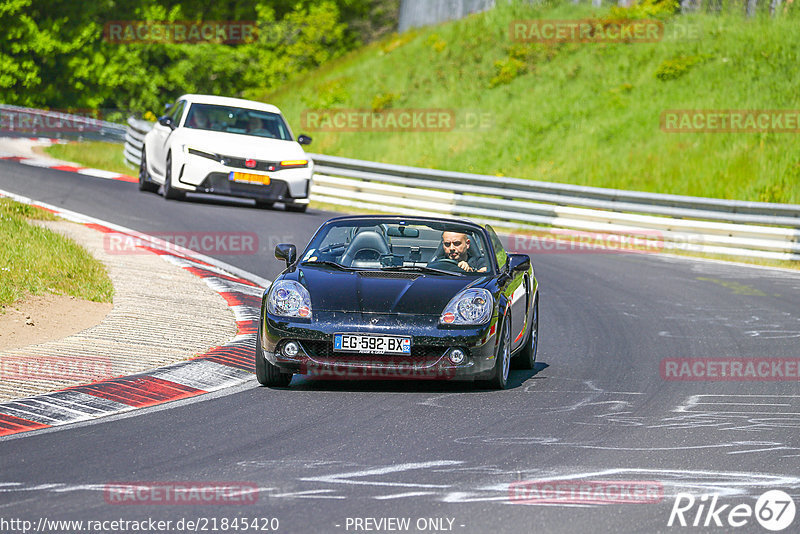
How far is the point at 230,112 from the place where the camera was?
→ 835 inches

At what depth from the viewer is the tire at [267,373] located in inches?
350

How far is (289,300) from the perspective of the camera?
29.1 feet

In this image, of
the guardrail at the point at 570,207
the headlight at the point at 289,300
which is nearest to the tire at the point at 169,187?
the guardrail at the point at 570,207

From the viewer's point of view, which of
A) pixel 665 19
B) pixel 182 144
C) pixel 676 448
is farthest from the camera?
pixel 665 19

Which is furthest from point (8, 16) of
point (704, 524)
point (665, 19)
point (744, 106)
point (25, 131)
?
point (704, 524)

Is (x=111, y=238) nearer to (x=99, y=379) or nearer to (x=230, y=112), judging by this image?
(x=230, y=112)

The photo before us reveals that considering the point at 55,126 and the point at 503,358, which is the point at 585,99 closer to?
the point at 55,126

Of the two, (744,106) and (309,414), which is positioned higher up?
(744,106)

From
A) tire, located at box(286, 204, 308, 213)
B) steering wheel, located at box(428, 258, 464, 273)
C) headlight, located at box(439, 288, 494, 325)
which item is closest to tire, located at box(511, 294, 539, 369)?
steering wheel, located at box(428, 258, 464, 273)

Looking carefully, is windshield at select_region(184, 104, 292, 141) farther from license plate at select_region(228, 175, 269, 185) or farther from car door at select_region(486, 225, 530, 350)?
car door at select_region(486, 225, 530, 350)

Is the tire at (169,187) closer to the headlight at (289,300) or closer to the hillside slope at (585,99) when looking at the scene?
the headlight at (289,300)

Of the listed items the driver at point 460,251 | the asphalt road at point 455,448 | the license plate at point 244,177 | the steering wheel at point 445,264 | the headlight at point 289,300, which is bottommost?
the asphalt road at point 455,448

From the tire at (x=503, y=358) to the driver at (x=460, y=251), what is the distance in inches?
22.9

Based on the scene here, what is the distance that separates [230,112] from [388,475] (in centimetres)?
1561
